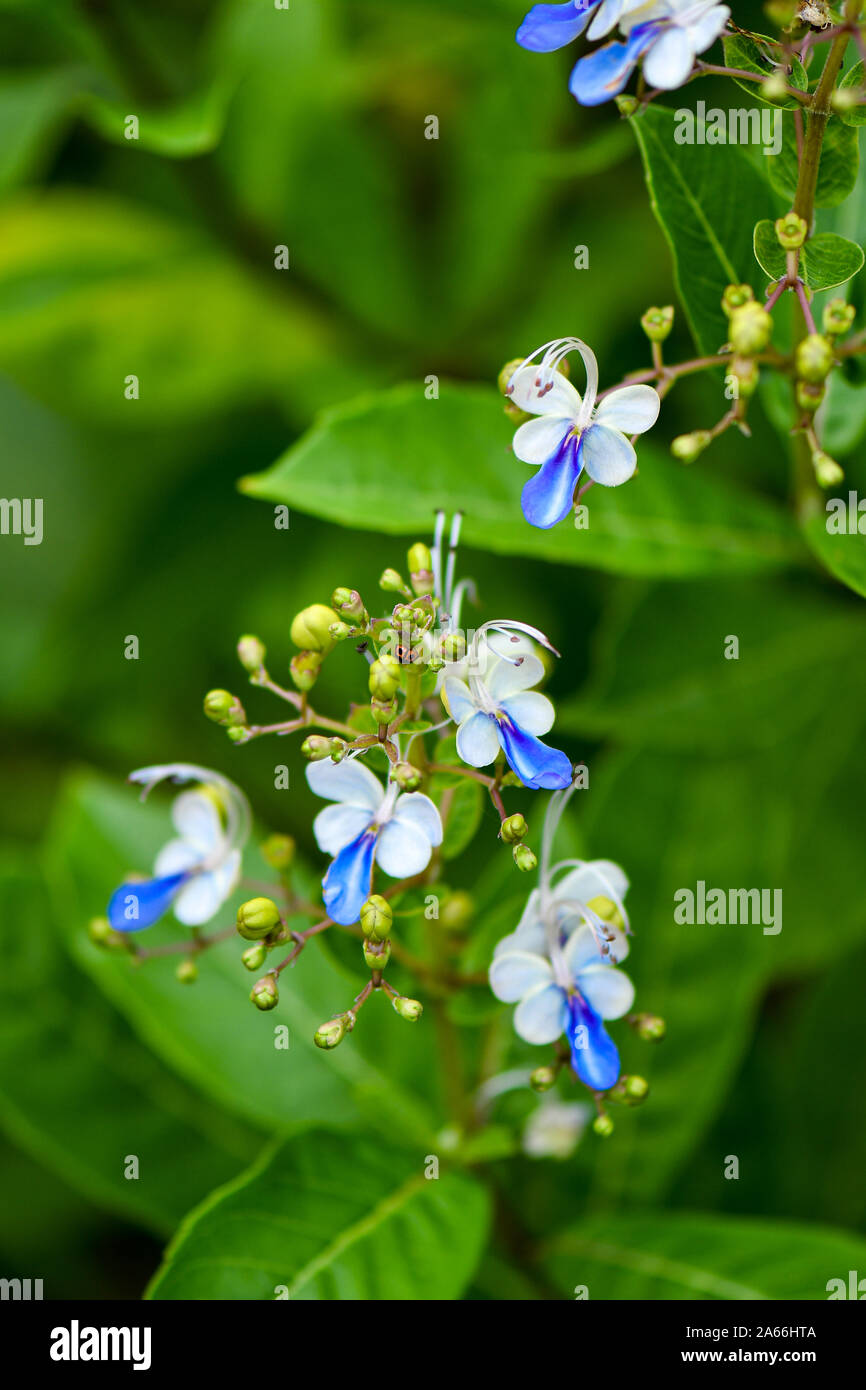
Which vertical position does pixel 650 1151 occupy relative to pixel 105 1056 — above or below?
below

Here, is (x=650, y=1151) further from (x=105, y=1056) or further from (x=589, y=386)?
(x=589, y=386)

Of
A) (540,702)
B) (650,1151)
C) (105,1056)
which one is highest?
(540,702)

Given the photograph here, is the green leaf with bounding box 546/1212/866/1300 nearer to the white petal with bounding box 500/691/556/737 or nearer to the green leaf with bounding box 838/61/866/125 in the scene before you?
the white petal with bounding box 500/691/556/737

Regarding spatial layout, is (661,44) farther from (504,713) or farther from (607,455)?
(504,713)

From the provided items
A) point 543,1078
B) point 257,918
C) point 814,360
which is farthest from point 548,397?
point 543,1078

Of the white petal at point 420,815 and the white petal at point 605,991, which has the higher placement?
the white petal at point 420,815

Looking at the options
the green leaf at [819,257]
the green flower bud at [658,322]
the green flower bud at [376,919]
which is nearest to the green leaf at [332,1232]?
the green flower bud at [376,919]

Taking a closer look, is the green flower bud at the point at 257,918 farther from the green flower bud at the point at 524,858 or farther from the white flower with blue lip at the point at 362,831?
the green flower bud at the point at 524,858
